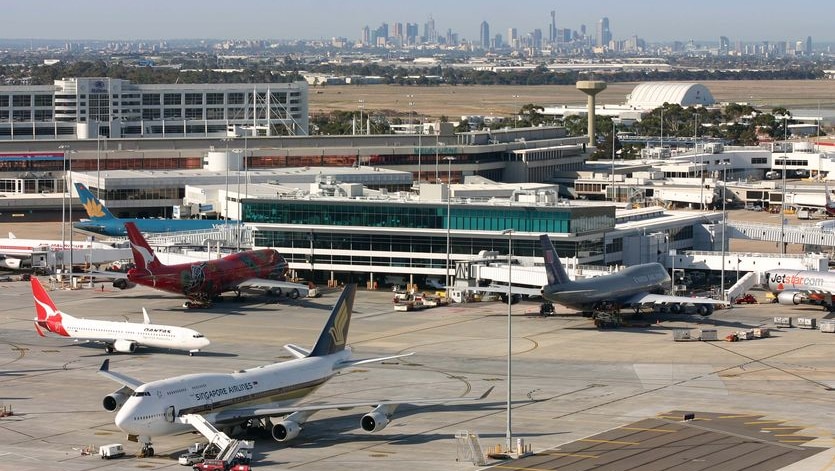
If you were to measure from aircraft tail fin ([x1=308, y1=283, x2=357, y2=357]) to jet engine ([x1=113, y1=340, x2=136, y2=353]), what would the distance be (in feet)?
88.5

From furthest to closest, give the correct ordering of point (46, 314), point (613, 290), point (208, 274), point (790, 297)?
point (790, 297) → point (208, 274) → point (613, 290) → point (46, 314)

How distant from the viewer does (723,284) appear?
460 feet

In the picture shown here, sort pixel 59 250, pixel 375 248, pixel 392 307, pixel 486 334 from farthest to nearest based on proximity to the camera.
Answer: pixel 59 250
pixel 375 248
pixel 392 307
pixel 486 334

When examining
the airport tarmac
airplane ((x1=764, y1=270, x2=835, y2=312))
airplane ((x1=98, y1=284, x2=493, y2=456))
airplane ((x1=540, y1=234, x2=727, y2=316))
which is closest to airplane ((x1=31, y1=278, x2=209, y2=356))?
the airport tarmac

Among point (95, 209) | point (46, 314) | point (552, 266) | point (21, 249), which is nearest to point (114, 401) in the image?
point (46, 314)

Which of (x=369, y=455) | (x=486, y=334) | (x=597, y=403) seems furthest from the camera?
(x=486, y=334)

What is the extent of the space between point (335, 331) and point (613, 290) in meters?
43.5

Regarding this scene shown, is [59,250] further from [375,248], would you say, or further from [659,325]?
[659,325]

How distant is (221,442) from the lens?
240ft

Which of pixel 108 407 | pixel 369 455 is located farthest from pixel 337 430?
pixel 108 407

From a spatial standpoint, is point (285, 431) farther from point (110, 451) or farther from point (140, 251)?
point (140, 251)

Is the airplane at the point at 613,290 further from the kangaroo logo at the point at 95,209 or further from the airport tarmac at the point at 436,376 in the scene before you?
the kangaroo logo at the point at 95,209

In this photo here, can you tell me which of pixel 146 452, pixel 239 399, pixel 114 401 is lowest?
pixel 146 452

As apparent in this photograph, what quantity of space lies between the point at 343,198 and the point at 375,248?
6.78 meters
